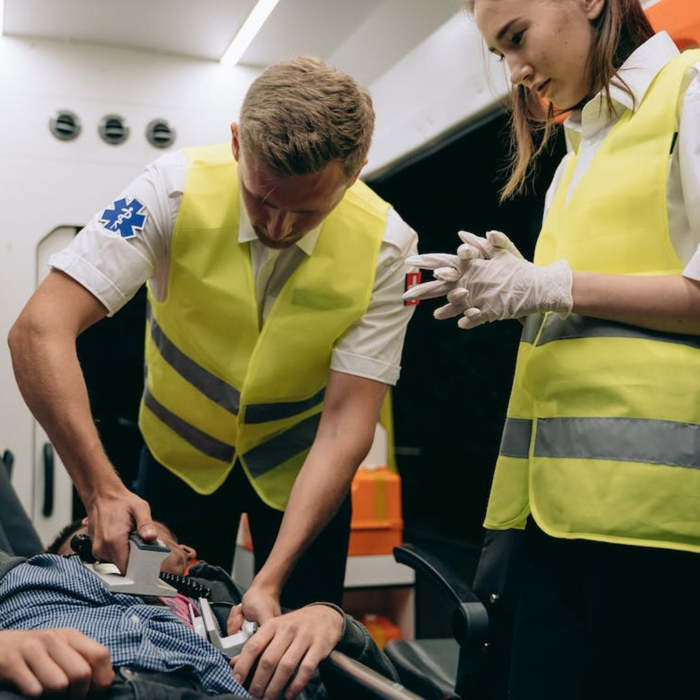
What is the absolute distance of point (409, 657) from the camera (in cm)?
180

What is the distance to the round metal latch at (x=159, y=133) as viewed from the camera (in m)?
3.50

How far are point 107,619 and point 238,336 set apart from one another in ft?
2.37

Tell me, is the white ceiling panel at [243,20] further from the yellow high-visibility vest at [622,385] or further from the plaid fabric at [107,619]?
the plaid fabric at [107,619]

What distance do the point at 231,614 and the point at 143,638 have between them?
11.7 inches

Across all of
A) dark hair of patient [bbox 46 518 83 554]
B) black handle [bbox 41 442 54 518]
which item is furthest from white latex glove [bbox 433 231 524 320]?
black handle [bbox 41 442 54 518]

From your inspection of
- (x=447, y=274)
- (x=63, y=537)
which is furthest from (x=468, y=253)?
(x=63, y=537)

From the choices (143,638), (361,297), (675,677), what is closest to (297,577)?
(361,297)

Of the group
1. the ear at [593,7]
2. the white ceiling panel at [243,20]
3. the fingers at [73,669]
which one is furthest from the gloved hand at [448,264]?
the white ceiling panel at [243,20]

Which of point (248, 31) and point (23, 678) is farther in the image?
point (248, 31)

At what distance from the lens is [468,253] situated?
4.11 ft

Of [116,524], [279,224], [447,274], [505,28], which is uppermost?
[505,28]

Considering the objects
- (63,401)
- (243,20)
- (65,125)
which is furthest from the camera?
(65,125)

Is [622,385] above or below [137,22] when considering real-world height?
below

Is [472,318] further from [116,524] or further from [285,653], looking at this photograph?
[116,524]
